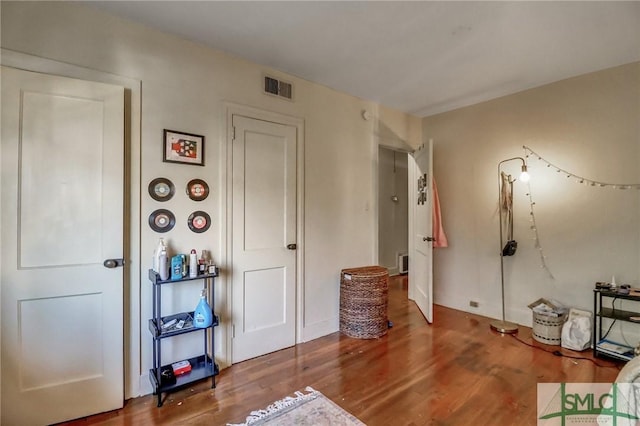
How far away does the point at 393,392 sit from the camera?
209 centimetres

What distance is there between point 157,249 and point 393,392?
194 cm

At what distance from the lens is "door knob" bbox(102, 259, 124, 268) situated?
1.91 m

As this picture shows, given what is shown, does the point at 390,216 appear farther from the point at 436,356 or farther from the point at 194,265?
the point at 194,265

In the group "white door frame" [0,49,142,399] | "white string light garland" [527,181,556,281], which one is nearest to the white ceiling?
"white door frame" [0,49,142,399]

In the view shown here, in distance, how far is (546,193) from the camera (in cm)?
314

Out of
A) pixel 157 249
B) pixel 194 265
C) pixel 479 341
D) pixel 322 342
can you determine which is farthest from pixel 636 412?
pixel 157 249

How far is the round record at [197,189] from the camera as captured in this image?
2281 mm

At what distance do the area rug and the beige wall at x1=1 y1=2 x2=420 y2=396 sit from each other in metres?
0.74

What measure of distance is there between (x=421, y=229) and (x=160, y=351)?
298cm

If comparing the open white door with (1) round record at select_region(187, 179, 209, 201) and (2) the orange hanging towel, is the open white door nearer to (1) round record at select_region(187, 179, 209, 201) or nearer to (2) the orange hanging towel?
(2) the orange hanging towel

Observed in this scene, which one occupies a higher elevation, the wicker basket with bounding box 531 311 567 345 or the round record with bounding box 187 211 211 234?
the round record with bounding box 187 211 211 234

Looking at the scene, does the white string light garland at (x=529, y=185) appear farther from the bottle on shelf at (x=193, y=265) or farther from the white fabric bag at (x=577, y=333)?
the bottle on shelf at (x=193, y=265)

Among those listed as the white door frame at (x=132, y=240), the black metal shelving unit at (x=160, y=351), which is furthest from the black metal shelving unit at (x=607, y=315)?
the white door frame at (x=132, y=240)

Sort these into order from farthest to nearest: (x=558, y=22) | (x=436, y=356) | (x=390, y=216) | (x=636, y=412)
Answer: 1. (x=390, y=216)
2. (x=436, y=356)
3. (x=558, y=22)
4. (x=636, y=412)
